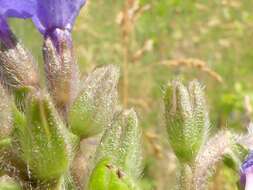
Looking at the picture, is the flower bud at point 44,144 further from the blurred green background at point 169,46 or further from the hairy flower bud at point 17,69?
the blurred green background at point 169,46

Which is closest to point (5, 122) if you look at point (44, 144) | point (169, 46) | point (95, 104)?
point (44, 144)

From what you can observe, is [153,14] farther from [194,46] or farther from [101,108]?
[101,108]

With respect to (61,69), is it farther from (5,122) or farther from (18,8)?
(5,122)

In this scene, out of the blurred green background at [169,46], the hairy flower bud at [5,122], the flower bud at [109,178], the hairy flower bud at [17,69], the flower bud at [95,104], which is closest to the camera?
the flower bud at [109,178]

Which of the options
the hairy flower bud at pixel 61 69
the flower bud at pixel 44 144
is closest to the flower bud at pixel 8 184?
the flower bud at pixel 44 144

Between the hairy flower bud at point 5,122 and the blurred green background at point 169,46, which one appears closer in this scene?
the hairy flower bud at point 5,122

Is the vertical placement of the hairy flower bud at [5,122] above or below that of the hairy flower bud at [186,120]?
above

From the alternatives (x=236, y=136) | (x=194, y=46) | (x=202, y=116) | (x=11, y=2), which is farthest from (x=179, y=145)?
(x=194, y=46)

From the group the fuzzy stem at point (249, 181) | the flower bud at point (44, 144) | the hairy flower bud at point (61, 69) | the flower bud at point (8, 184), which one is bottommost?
the fuzzy stem at point (249, 181)
